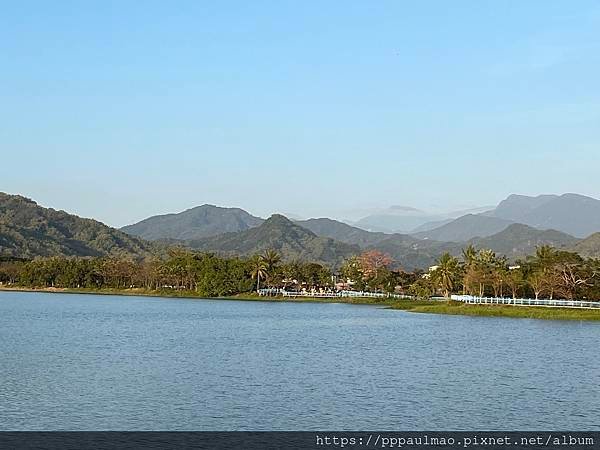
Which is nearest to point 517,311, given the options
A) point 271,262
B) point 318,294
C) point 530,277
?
point 530,277

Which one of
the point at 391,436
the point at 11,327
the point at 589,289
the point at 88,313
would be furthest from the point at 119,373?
the point at 589,289

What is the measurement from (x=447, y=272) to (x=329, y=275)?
43268 mm

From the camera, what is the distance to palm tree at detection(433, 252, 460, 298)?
368ft

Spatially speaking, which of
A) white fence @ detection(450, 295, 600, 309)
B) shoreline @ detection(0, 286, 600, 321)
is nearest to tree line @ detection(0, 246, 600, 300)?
shoreline @ detection(0, 286, 600, 321)

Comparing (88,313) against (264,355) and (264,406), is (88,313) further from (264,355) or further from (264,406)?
(264,406)

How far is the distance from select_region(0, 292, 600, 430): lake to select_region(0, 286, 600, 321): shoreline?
1560cm

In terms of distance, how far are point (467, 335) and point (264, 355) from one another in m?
21.4

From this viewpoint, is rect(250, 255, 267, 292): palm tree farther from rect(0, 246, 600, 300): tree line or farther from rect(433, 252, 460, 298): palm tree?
rect(433, 252, 460, 298): palm tree

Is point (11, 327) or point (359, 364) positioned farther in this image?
point (11, 327)

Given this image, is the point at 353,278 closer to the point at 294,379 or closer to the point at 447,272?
the point at 447,272

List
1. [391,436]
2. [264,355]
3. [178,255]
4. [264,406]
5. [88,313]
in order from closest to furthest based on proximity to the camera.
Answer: [391,436], [264,406], [264,355], [88,313], [178,255]

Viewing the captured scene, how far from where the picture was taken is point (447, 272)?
111938mm

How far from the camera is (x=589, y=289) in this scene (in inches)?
3752

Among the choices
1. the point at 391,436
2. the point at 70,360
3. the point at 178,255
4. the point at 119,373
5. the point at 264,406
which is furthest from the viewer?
the point at 178,255
